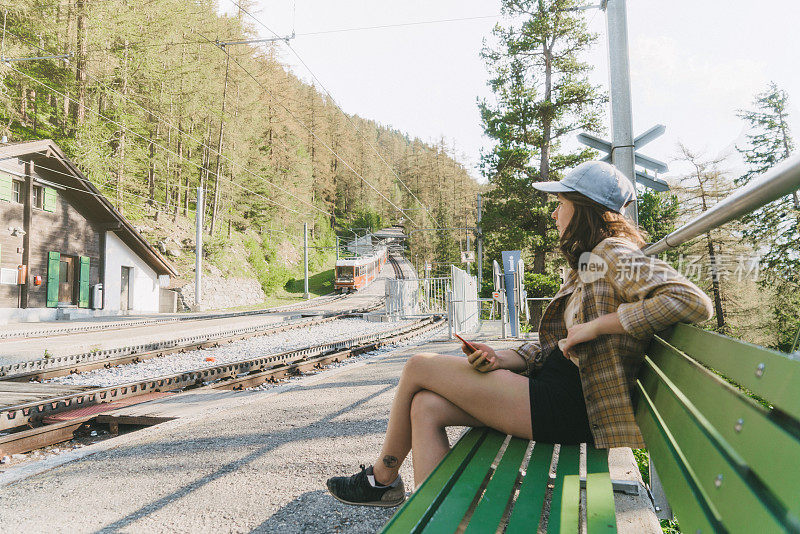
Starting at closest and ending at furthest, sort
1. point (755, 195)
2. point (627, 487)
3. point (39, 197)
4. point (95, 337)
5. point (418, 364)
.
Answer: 1. point (755, 195)
2. point (418, 364)
3. point (627, 487)
4. point (95, 337)
5. point (39, 197)

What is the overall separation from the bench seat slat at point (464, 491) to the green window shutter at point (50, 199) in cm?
2446

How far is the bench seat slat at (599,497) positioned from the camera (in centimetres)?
141

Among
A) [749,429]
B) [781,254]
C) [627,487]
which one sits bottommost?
[627,487]

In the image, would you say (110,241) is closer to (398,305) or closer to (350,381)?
(398,305)

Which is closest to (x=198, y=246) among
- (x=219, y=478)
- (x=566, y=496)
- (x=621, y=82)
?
(x=621, y=82)

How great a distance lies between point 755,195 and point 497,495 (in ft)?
3.61

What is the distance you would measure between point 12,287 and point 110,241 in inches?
233

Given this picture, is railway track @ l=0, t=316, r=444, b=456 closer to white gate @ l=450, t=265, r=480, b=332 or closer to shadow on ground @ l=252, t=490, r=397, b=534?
white gate @ l=450, t=265, r=480, b=332

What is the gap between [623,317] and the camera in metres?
1.83

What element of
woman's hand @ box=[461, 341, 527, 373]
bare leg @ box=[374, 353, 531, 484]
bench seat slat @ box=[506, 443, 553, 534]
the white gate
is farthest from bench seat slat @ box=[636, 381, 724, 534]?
the white gate

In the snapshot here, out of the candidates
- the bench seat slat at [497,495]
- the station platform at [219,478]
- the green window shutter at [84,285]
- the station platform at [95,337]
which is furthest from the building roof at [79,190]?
the bench seat slat at [497,495]

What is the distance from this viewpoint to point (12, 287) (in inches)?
773

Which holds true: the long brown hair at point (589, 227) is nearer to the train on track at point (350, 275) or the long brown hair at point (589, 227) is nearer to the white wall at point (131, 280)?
the white wall at point (131, 280)

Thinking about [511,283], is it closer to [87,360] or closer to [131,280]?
[87,360]
